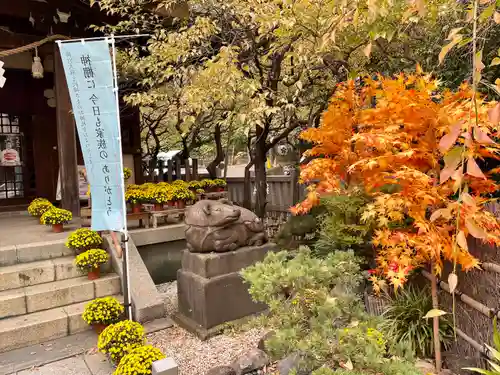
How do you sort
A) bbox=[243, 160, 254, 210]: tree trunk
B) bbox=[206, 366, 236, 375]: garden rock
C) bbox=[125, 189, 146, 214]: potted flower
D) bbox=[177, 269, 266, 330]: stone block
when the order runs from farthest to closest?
bbox=[243, 160, 254, 210]: tree trunk → bbox=[125, 189, 146, 214]: potted flower → bbox=[177, 269, 266, 330]: stone block → bbox=[206, 366, 236, 375]: garden rock

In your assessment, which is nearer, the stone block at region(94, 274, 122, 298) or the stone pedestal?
the stone pedestal

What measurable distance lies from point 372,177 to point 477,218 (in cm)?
101

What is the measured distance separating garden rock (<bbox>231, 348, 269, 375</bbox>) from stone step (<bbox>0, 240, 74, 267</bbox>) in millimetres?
3898

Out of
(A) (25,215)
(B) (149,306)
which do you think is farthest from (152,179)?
(B) (149,306)

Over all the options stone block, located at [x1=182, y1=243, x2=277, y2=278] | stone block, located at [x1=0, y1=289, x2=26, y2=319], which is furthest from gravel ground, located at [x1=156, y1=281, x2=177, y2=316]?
stone block, located at [x1=0, y1=289, x2=26, y2=319]

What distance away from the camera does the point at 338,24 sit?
8.48 ft

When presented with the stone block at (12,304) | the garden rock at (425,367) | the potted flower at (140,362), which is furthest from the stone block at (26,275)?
the garden rock at (425,367)

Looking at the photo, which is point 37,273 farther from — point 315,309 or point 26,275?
point 315,309

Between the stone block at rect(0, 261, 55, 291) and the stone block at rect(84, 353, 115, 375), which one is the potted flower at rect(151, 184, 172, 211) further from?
the stone block at rect(84, 353, 115, 375)

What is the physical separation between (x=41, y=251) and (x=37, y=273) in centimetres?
52

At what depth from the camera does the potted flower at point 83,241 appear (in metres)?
5.93

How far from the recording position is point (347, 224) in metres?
4.44

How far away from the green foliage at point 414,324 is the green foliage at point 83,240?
4.57 meters

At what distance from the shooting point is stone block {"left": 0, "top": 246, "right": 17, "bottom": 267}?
18.5ft
